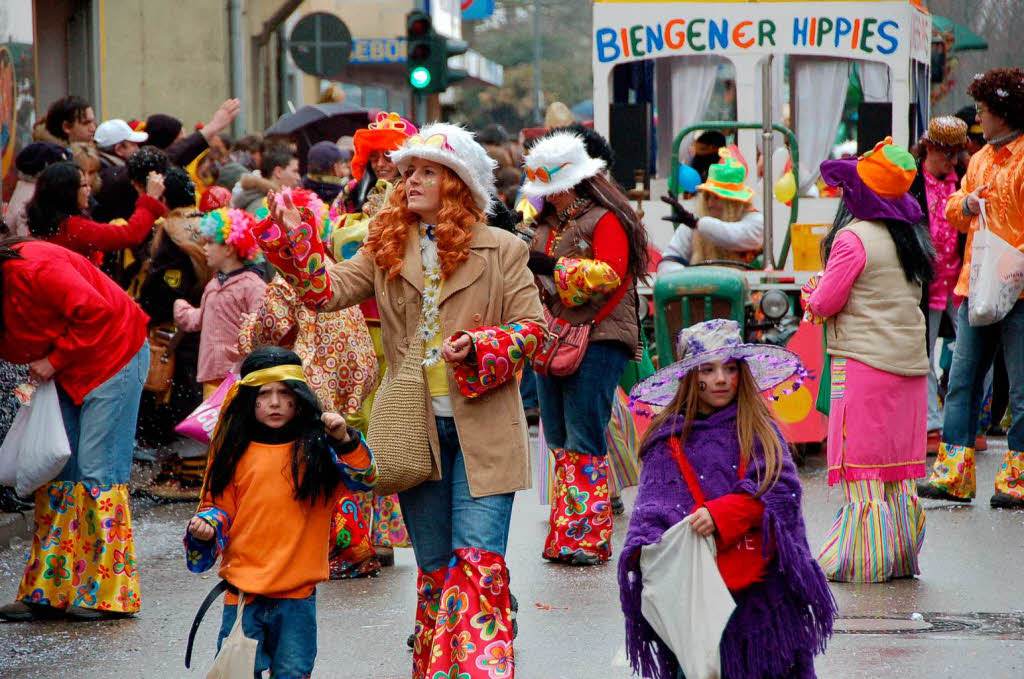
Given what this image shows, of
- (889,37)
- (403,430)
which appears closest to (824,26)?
(889,37)

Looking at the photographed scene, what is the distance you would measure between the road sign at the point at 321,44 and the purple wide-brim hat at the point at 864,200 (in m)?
10.2

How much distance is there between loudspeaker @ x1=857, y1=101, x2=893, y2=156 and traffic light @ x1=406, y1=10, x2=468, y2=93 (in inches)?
157

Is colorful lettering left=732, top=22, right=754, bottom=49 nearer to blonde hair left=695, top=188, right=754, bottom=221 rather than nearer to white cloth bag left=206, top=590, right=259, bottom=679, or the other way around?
blonde hair left=695, top=188, right=754, bottom=221

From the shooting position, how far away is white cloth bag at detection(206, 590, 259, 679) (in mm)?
4609

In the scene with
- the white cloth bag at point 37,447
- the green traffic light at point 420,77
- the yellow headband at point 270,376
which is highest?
the green traffic light at point 420,77

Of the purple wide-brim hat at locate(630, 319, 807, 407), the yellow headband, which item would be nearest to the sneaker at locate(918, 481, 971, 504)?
the purple wide-brim hat at locate(630, 319, 807, 407)

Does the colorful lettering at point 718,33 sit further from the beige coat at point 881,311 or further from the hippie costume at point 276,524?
the hippie costume at point 276,524

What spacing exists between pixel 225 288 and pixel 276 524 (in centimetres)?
414

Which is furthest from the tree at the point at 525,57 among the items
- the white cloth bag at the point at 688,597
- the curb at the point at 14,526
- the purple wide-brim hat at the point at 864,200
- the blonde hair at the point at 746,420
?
the white cloth bag at the point at 688,597

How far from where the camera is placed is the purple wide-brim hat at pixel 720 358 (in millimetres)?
4766

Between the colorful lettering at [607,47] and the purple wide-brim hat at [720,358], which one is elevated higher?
the colorful lettering at [607,47]

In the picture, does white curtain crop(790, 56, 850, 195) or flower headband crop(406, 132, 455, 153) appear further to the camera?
white curtain crop(790, 56, 850, 195)

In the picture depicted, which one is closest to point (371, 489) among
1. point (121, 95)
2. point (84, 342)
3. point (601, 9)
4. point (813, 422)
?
point (84, 342)

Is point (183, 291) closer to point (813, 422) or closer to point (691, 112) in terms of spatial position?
point (813, 422)
